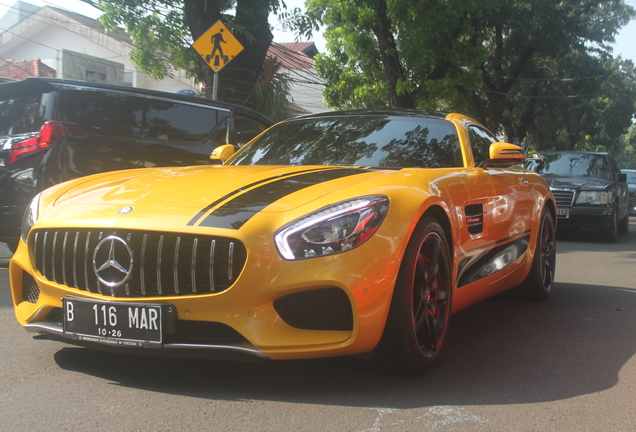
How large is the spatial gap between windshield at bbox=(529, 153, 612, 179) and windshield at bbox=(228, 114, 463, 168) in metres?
8.31

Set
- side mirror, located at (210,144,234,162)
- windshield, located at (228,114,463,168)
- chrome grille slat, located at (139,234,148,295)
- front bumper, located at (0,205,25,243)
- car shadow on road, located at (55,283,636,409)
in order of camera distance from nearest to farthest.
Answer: chrome grille slat, located at (139,234,148,295), car shadow on road, located at (55,283,636,409), windshield, located at (228,114,463,168), side mirror, located at (210,144,234,162), front bumper, located at (0,205,25,243)

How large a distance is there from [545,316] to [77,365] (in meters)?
3.31

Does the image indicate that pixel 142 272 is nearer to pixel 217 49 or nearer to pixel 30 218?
Result: pixel 30 218

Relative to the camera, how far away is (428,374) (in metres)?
3.36

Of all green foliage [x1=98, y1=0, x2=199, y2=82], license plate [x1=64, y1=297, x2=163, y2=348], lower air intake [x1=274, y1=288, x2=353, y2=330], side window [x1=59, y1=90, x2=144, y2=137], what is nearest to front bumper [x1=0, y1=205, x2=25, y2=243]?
side window [x1=59, y1=90, x2=144, y2=137]

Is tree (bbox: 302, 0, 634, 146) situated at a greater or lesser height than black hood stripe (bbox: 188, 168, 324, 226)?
greater

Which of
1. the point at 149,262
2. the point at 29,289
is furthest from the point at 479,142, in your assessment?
the point at 29,289

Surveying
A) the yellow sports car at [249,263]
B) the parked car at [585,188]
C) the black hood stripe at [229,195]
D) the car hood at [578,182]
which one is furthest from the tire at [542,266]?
the car hood at [578,182]

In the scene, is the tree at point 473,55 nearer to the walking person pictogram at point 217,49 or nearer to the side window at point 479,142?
the walking person pictogram at point 217,49

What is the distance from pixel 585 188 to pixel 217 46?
6558 millimetres

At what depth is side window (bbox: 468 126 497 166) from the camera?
4.68 m

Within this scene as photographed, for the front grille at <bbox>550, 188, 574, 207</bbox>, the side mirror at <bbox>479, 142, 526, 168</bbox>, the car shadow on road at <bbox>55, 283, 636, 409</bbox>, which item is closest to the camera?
the car shadow on road at <bbox>55, 283, 636, 409</bbox>

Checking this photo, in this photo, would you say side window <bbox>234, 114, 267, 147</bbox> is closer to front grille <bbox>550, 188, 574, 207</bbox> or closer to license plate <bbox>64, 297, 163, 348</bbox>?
front grille <bbox>550, 188, 574, 207</bbox>

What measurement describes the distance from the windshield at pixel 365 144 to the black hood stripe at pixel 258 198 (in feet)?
2.03
